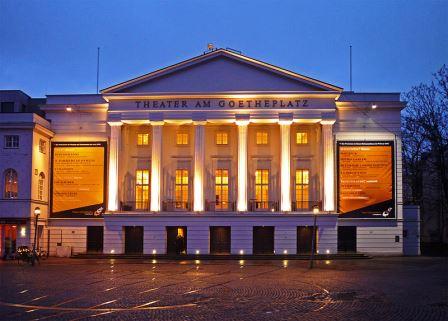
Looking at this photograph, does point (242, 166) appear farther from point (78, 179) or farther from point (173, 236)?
point (78, 179)

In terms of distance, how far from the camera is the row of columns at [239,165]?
5041 centimetres

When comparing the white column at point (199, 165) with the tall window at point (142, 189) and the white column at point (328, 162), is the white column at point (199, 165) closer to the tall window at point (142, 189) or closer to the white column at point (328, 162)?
the tall window at point (142, 189)

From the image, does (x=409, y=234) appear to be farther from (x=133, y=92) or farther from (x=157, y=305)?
(x=157, y=305)

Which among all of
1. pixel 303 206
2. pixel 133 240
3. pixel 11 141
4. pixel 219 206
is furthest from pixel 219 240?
pixel 11 141

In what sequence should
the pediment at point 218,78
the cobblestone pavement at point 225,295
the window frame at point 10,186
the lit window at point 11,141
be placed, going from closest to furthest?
the cobblestone pavement at point 225,295 < the window frame at point 10,186 < the lit window at point 11,141 < the pediment at point 218,78

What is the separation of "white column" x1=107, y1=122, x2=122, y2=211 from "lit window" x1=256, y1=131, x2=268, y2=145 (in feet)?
38.3

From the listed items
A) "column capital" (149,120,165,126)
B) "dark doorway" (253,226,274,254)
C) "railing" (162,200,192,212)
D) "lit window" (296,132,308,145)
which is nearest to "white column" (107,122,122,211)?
"column capital" (149,120,165,126)

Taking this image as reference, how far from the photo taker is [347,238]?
51906mm

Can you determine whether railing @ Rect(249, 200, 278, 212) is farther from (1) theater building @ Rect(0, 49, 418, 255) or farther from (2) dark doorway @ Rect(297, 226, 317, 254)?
(2) dark doorway @ Rect(297, 226, 317, 254)

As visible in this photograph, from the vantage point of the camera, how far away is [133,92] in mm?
51781

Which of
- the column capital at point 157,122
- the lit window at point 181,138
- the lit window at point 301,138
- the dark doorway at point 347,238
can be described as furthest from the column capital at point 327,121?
the column capital at point 157,122

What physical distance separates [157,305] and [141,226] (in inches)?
1231

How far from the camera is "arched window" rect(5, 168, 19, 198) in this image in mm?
49188

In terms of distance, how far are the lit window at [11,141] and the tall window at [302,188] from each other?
22.9 m
